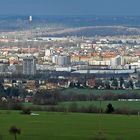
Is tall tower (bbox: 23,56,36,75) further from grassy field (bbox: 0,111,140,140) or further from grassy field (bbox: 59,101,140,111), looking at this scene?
grassy field (bbox: 0,111,140,140)

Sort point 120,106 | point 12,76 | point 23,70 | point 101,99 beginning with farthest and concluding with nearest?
point 23,70, point 12,76, point 101,99, point 120,106

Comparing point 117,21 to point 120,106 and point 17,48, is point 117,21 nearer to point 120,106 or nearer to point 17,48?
point 17,48

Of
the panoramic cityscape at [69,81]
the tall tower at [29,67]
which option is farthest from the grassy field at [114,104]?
the tall tower at [29,67]

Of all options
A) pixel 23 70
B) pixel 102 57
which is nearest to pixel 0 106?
pixel 23 70

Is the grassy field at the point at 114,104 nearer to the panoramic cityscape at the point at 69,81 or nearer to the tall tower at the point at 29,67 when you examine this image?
the panoramic cityscape at the point at 69,81

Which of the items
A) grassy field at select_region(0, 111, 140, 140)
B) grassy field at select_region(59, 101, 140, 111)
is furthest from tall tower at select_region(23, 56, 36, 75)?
grassy field at select_region(0, 111, 140, 140)

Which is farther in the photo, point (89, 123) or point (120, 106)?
point (120, 106)

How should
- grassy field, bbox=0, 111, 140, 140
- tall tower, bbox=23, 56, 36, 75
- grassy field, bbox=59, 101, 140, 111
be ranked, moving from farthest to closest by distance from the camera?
tall tower, bbox=23, 56, 36, 75
grassy field, bbox=59, 101, 140, 111
grassy field, bbox=0, 111, 140, 140

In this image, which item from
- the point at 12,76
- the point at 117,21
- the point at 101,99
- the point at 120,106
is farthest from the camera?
the point at 117,21

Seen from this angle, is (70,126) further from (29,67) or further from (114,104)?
(29,67)
